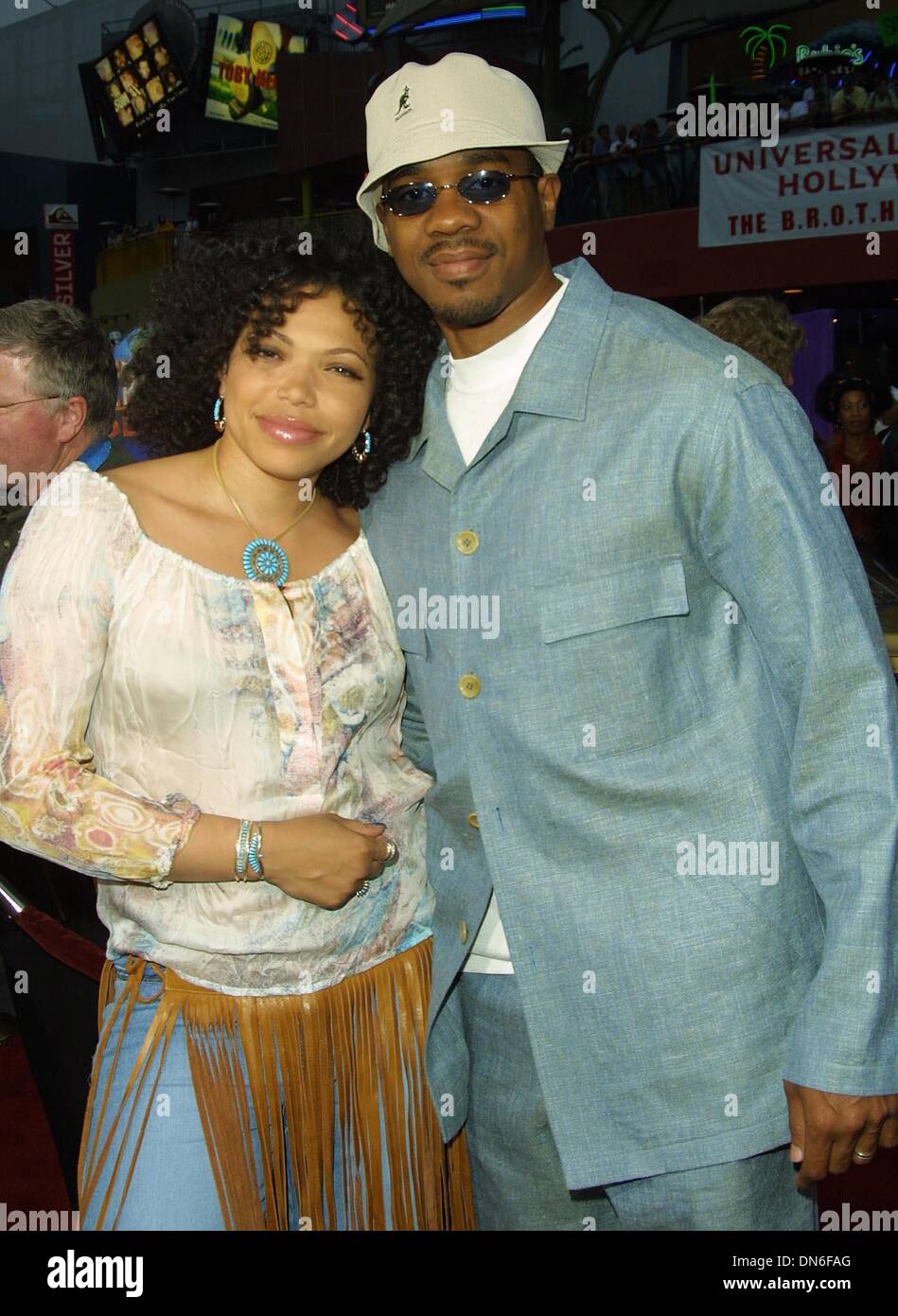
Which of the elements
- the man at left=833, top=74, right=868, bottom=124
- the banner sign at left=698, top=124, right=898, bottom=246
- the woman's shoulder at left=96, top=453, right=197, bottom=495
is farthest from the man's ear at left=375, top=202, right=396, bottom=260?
the man at left=833, top=74, right=868, bottom=124

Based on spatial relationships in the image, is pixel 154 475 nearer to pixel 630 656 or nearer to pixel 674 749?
pixel 630 656

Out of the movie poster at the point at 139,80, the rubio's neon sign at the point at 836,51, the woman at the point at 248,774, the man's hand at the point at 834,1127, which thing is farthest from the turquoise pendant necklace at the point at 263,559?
the movie poster at the point at 139,80

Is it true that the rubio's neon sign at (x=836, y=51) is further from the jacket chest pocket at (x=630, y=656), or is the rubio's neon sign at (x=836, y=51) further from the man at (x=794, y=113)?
the jacket chest pocket at (x=630, y=656)

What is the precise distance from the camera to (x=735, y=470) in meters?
1.71

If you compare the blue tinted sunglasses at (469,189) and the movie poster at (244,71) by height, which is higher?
the movie poster at (244,71)

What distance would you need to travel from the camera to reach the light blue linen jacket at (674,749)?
1.69 m

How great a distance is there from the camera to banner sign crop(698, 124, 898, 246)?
Result: 418 inches

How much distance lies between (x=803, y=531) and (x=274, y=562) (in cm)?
79

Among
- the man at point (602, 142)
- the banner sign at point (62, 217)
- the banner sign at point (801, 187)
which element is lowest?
the banner sign at point (801, 187)

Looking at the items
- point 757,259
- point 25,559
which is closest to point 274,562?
point 25,559

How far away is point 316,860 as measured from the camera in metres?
1.85

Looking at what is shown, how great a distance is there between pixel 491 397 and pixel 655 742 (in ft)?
2.03

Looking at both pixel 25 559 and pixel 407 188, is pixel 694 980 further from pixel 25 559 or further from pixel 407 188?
pixel 407 188

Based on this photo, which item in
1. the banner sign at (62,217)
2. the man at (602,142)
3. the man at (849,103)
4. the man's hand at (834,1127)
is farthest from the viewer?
the banner sign at (62,217)
